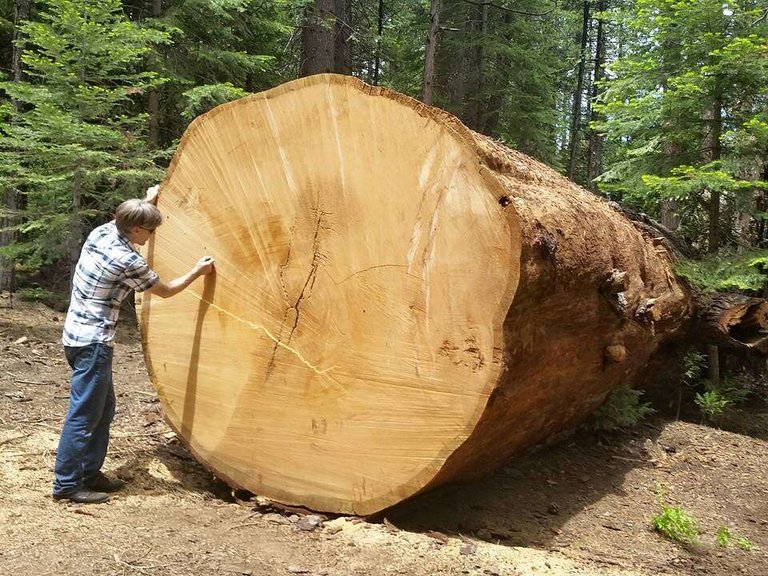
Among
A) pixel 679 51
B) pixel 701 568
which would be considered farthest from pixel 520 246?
pixel 679 51

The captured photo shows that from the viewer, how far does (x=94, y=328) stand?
3031mm

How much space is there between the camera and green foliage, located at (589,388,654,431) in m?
4.62

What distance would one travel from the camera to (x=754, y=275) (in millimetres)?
5270

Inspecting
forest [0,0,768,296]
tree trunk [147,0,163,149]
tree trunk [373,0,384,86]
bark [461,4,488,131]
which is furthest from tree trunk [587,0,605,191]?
tree trunk [147,0,163,149]

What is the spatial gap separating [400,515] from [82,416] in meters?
1.68

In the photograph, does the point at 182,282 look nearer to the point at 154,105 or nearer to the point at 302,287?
the point at 302,287

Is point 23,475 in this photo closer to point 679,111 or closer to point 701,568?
point 701,568

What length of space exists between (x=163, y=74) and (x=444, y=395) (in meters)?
7.22

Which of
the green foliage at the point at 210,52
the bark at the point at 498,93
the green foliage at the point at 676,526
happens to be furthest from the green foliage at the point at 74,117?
the bark at the point at 498,93

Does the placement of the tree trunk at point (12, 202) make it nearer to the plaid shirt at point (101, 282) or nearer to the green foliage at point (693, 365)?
the plaid shirt at point (101, 282)

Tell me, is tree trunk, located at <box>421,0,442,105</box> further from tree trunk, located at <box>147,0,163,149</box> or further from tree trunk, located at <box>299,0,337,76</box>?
tree trunk, located at <box>147,0,163,149</box>

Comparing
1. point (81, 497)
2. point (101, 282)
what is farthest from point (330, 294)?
point (81, 497)

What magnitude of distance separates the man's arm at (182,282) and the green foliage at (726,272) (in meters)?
3.93

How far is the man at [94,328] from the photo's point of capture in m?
2.98
